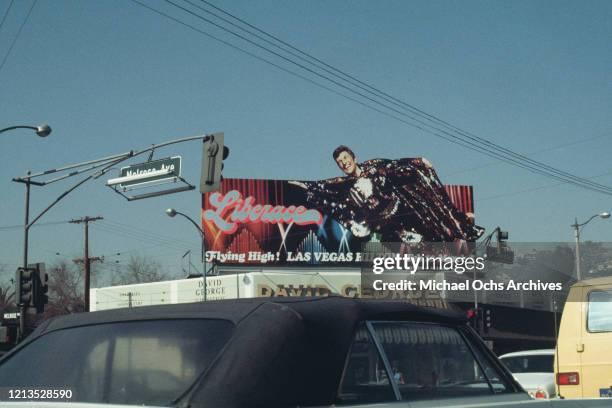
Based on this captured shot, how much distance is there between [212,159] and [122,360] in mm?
15510

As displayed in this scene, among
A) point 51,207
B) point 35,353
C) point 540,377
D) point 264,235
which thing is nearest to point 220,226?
point 264,235

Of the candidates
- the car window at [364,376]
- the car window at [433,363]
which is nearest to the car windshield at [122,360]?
the car window at [364,376]

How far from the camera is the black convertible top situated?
2.72 m

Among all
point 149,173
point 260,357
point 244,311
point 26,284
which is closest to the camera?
point 260,357

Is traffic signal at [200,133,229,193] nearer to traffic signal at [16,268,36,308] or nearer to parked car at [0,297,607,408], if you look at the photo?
traffic signal at [16,268,36,308]

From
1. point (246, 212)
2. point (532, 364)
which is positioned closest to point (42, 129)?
point (532, 364)

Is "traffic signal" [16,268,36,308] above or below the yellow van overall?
above

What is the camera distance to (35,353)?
11.6 ft

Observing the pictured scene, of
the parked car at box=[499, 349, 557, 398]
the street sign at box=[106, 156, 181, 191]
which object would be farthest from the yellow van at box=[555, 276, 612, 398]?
the street sign at box=[106, 156, 181, 191]

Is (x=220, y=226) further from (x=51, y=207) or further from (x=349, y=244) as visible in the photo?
(x=51, y=207)

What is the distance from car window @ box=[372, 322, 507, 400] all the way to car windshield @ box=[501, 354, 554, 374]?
1181 cm

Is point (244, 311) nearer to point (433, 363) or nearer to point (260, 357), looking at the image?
point (260, 357)

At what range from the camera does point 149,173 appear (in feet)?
67.7

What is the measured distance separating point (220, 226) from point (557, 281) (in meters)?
26.7
